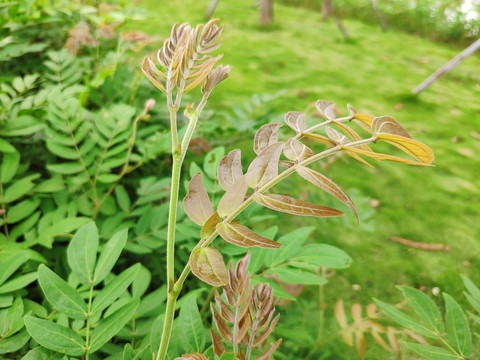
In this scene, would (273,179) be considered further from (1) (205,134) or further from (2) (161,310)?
(1) (205,134)

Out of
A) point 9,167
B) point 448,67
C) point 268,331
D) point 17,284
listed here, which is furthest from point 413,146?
point 448,67

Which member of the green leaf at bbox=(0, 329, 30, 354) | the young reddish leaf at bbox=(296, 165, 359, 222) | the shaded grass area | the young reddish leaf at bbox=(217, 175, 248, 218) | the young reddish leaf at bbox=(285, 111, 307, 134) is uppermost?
the young reddish leaf at bbox=(285, 111, 307, 134)

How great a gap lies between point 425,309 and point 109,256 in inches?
22.6

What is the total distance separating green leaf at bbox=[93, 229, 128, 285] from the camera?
59cm

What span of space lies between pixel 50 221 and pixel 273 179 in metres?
0.70

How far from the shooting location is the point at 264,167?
0.37m

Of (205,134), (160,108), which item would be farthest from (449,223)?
(160,108)

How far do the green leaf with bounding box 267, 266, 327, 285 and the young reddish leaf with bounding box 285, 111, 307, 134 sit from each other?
0.35m

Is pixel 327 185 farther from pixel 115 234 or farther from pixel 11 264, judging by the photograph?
pixel 11 264

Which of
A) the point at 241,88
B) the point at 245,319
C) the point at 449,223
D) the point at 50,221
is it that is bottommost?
the point at 449,223

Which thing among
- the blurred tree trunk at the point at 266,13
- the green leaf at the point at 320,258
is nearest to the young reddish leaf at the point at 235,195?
the green leaf at the point at 320,258

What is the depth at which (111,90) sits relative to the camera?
1.15 metres

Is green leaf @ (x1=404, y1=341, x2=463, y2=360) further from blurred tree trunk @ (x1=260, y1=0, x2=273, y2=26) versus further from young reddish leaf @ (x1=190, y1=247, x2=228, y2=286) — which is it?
blurred tree trunk @ (x1=260, y1=0, x2=273, y2=26)

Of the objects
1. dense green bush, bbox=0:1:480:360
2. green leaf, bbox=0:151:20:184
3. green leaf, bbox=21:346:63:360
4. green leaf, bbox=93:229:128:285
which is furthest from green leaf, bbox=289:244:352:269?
green leaf, bbox=0:151:20:184
